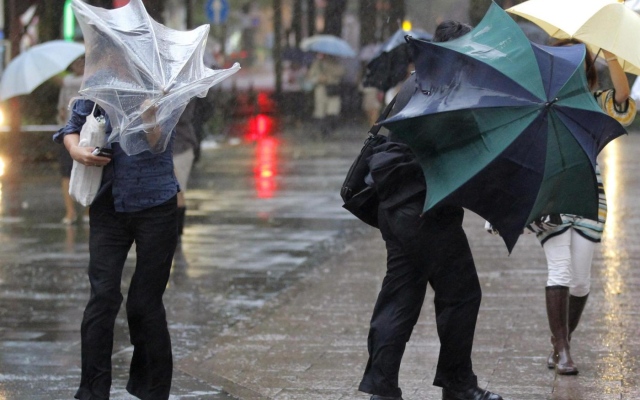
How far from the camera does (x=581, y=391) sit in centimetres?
584

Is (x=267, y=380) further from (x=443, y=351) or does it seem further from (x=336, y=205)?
(x=336, y=205)

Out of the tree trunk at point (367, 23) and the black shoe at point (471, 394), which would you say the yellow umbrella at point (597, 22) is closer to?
the black shoe at point (471, 394)

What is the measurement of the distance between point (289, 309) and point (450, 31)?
338 centimetres

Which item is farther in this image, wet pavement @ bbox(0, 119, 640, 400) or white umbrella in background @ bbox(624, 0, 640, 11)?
white umbrella in background @ bbox(624, 0, 640, 11)

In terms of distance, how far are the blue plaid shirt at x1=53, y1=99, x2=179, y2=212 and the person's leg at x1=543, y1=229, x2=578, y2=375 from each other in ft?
6.84

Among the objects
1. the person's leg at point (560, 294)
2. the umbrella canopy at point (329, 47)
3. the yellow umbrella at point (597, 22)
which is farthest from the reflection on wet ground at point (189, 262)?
the umbrella canopy at point (329, 47)

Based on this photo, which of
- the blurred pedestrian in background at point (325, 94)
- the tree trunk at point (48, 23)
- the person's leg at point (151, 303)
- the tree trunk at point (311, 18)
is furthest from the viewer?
the tree trunk at point (311, 18)

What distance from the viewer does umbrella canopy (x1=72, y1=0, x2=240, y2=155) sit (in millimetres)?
5129

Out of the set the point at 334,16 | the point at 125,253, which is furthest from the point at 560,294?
the point at 334,16

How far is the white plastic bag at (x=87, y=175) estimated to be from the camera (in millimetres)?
5289

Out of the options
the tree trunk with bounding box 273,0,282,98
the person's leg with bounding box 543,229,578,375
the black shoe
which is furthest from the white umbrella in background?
the tree trunk with bounding box 273,0,282,98

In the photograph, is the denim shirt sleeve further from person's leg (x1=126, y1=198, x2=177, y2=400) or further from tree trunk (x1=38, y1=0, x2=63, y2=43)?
tree trunk (x1=38, y1=0, x2=63, y2=43)

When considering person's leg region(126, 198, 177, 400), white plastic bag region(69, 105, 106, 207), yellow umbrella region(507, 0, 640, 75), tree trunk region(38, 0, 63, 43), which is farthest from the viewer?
tree trunk region(38, 0, 63, 43)

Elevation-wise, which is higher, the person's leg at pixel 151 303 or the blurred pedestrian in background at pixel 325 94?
the person's leg at pixel 151 303
